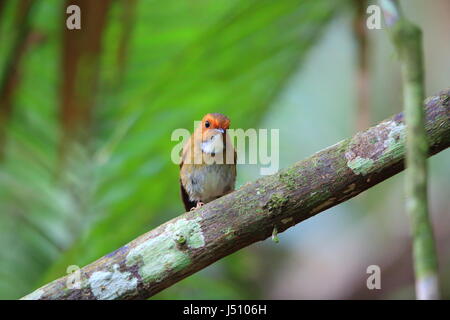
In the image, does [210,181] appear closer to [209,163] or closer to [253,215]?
[209,163]

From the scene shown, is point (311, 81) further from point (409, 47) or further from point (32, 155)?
point (409, 47)

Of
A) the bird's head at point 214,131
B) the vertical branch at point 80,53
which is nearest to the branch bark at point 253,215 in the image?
the vertical branch at point 80,53

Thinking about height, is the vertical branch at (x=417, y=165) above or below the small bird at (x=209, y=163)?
below

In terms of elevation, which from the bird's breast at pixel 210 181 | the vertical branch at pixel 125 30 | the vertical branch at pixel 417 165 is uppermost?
the vertical branch at pixel 125 30
